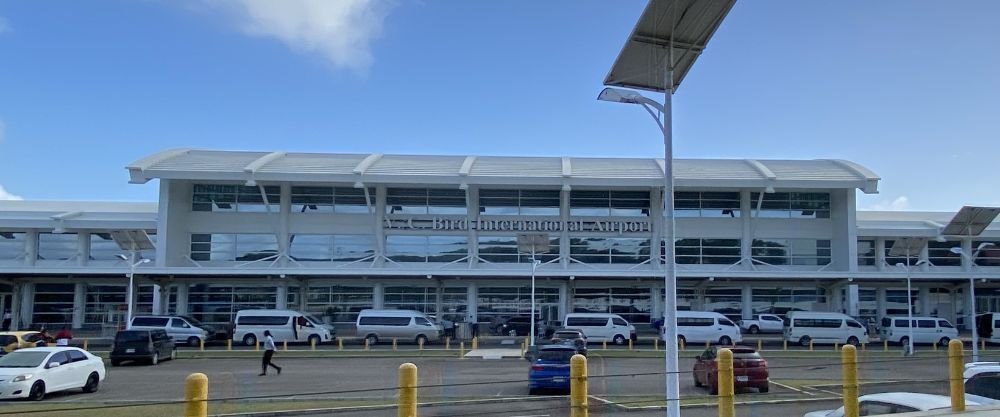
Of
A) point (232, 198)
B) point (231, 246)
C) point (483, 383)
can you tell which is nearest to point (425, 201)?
point (232, 198)

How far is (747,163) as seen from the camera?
2157 inches

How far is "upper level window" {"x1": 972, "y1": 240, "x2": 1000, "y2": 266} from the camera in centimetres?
5284

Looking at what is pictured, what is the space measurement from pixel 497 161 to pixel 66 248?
2894cm

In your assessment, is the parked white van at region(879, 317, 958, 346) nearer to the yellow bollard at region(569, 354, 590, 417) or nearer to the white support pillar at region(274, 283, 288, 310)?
the white support pillar at region(274, 283, 288, 310)

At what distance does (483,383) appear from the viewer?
10281 mm

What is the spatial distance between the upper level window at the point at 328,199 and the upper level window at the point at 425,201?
1.55 meters

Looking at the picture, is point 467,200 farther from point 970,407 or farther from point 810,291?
point 970,407

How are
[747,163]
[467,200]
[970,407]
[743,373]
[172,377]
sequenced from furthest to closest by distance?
[747,163] → [467,200] → [172,377] → [743,373] → [970,407]

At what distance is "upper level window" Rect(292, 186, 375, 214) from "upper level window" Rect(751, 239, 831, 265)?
2576 centimetres

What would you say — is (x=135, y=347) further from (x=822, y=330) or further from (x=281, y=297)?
(x=822, y=330)

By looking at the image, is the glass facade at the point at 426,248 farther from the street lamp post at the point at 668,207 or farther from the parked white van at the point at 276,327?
the street lamp post at the point at 668,207

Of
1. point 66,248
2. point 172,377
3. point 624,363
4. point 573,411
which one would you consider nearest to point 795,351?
point 624,363

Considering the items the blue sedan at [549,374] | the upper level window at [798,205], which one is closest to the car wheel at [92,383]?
the blue sedan at [549,374]

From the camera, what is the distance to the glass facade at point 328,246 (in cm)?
5128
